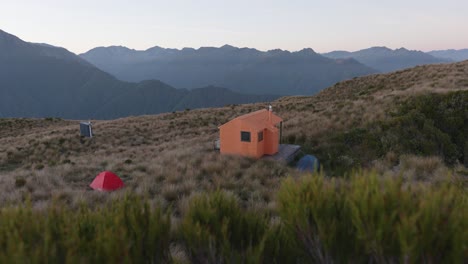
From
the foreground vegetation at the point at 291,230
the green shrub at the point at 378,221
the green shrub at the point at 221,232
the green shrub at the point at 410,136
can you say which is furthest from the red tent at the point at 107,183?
the green shrub at the point at 378,221

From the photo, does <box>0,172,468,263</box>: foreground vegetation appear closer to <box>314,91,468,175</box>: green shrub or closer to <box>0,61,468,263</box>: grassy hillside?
<box>0,61,468,263</box>: grassy hillside

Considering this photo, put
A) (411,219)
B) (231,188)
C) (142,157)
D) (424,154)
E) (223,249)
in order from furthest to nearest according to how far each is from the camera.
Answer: (142,157) < (424,154) < (231,188) < (223,249) < (411,219)

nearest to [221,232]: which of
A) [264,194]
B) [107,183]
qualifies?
[264,194]

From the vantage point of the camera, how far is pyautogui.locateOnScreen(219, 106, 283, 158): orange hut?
15.1 metres

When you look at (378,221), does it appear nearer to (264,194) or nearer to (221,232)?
(221,232)

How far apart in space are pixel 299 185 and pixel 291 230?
23.7 inches

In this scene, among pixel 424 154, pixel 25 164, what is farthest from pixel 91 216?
pixel 25 164

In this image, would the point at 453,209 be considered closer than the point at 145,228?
Yes

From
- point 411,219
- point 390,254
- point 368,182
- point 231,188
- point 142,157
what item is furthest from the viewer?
point 142,157

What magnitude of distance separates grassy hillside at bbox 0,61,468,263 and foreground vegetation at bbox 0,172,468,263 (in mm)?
17

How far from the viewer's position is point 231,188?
10750 millimetres

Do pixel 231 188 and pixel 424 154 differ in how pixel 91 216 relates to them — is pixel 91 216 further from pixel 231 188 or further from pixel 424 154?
pixel 424 154

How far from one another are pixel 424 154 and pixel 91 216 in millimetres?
14811

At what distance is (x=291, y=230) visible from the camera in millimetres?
3912
